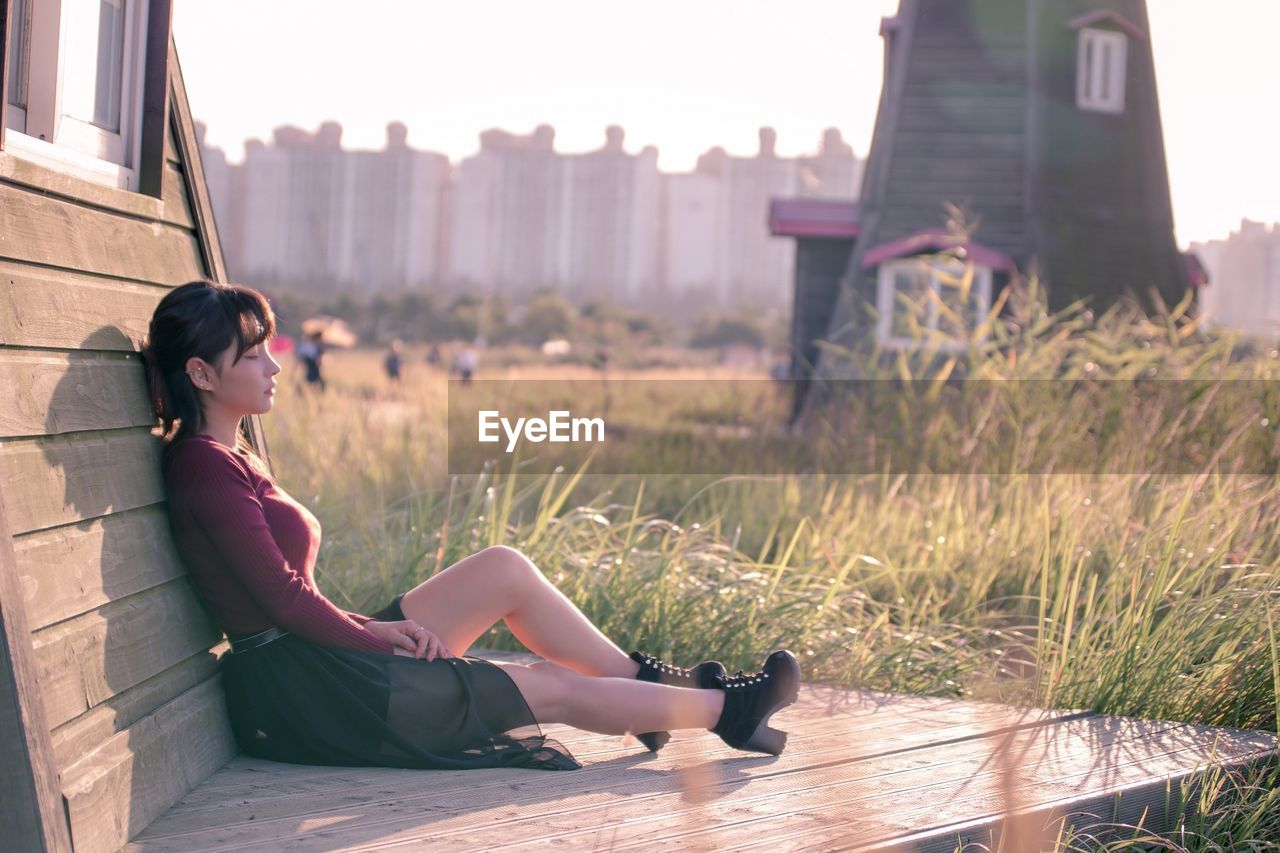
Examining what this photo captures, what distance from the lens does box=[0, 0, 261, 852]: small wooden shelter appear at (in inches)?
88.4

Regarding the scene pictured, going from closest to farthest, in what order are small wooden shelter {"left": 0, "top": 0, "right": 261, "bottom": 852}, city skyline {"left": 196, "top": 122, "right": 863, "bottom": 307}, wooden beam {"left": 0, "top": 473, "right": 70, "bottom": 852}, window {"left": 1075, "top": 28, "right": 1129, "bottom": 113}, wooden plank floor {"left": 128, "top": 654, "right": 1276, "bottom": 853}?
1. wooden beam {"left": 0, "top": 473, "right": 70, "bottom": 852}
2. small wooden shelter {"left": 0, "top": 0, "right": 261, "bottom": 852}
3. wooden plank floor {"left": 128, "top": 654, "right": 1276, "bottom": 853}
4. window {"left": 1075, "top": 28, "right": 1129, "bottom": 113}
5. city skyline {"left": 196, "top": 122, "right": 863, "bottom": 307}

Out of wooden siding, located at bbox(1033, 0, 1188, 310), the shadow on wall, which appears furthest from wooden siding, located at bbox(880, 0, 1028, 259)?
the shadow on wall

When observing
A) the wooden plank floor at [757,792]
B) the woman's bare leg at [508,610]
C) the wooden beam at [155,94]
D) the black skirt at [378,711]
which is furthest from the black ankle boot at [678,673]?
the wooden beam at [155,94]

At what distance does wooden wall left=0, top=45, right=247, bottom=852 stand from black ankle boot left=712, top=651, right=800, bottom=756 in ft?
3.90

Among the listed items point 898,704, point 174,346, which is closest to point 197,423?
point 174,346

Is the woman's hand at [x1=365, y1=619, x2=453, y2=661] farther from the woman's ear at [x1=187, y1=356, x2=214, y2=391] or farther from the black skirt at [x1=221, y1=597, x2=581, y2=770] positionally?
the woman's ear at [x1=187, y1=356, x2=214, y2=391]

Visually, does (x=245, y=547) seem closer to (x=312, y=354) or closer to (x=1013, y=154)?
(x=312, y=354)

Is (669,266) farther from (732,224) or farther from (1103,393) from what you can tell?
(1103,393)

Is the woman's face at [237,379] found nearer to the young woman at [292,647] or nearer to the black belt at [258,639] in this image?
the young woman at [292,647]

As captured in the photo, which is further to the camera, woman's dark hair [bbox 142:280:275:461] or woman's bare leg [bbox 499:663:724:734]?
woman's bare leg [bbox 499:663:724:734]

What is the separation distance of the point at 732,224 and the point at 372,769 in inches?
3607

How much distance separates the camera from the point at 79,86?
2910mm

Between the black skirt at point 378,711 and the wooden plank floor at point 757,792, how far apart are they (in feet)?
0.13

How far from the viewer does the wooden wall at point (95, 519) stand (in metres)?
2.31
